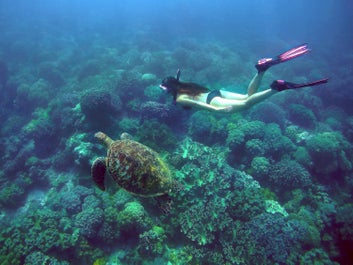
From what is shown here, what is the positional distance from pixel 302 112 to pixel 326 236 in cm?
791

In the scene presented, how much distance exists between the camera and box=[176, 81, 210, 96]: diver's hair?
589 centimetres

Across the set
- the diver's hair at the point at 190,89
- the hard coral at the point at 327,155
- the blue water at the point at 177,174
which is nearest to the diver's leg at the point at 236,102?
the diver's hair at the point at 190,89

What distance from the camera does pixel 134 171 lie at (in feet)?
15.3

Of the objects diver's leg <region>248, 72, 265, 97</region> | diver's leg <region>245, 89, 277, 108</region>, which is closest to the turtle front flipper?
diver's leg <region>245, 89, 277, 108</region>

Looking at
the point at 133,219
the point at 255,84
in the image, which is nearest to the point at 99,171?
the point at 133,219

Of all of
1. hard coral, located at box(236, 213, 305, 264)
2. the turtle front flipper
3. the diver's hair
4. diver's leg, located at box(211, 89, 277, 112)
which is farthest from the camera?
hard coral, located at box(236, 213, 305, 264)

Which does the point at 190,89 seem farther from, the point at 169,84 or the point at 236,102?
the point at 236,102

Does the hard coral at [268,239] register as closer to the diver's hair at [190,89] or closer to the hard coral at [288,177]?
the hard coral at [288,177]

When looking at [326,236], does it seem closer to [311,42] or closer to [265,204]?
[265,204]

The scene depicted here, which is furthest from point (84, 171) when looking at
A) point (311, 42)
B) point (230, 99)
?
point (311, 42)

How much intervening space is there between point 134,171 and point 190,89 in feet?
8.40

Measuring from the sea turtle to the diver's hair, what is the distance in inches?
77.0

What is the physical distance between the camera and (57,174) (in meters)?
10.4

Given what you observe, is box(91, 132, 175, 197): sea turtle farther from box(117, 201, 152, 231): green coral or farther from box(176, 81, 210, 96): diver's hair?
box(117, 201, 152, 231): green coral
